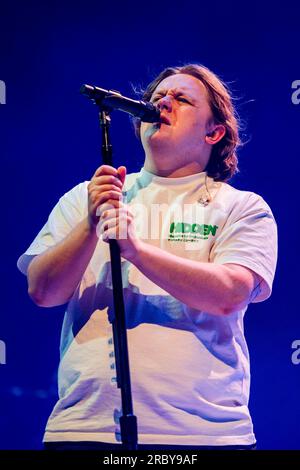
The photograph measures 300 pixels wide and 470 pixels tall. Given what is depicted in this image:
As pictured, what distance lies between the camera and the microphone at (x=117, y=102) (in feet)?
5.77

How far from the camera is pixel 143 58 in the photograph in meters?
2.74

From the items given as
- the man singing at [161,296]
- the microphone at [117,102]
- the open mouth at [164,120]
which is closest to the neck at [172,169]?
the man singing at [161,296]

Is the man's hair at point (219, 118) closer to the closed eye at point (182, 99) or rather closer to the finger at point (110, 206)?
the closed eye at point (182, 99)

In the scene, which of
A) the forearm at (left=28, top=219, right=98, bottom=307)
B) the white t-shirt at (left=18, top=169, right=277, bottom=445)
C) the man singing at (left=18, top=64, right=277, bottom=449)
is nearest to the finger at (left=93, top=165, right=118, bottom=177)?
the man singing at (left=18, top=64, right=277, bottom=449)

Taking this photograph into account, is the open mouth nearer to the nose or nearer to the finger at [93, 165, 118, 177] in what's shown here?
the nose

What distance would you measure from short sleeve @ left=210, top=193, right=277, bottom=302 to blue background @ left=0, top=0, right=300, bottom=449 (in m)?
0.69

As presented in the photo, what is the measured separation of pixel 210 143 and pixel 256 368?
0.95 meters

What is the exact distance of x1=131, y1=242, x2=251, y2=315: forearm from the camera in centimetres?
179

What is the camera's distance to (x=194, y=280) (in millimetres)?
1817

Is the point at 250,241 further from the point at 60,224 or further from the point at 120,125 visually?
the point at 120,125

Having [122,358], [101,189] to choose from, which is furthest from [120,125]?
[122,358]

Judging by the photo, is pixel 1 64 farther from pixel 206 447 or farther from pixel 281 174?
pixel 206 447

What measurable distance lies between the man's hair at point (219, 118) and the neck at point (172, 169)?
0.08 m

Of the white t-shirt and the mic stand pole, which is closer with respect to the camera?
the mic stand pole
